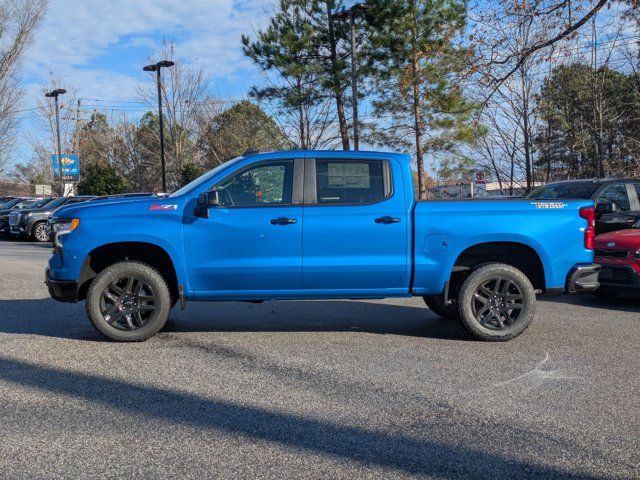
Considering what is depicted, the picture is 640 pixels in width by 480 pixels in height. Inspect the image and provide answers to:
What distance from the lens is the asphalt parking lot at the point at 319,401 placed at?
385 cm

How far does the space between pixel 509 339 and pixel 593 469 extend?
3.22 meters

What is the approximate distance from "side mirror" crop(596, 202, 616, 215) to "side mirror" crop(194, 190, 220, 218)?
715 centimetres

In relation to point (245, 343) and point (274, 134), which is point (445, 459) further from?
point (274, 134)

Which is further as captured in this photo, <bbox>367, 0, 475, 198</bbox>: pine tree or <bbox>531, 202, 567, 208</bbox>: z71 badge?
<bbox>367, 0, 475, 198</bbox>: pine tree

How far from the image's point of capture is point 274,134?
31266 mm

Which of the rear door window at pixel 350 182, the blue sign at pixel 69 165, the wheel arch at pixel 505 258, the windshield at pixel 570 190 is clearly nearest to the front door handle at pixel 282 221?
the rear door window at pixel 350 182

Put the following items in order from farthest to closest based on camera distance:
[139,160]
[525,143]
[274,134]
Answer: [139,160] → [274,134] → [525,143]

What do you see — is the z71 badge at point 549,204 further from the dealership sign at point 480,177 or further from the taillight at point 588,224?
the dealership sign at point 480,177

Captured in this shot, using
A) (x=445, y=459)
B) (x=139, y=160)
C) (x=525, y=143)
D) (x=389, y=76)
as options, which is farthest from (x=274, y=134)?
(x=445, y=459)

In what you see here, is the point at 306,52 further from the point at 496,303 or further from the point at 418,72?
the point at 496,303

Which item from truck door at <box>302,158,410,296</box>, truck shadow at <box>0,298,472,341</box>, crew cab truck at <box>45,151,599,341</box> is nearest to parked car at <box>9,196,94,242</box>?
truck shadow at <box>0,298,472,341</box>

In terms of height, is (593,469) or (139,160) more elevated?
(139,160)

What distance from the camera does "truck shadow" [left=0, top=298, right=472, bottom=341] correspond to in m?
7.49

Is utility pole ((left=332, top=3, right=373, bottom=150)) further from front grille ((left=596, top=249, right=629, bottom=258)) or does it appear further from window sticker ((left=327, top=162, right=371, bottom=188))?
window sticker ((left=327, top=162, right=371, bottom=188))
